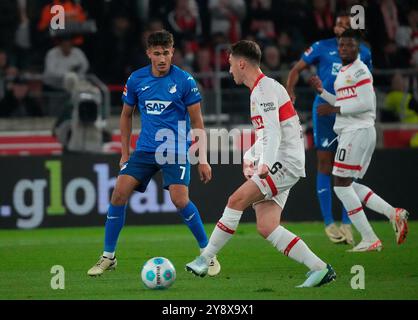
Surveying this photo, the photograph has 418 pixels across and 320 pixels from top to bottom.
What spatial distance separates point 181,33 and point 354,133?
6.71 metres

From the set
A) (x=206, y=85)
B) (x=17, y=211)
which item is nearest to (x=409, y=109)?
(x=206, y=85)

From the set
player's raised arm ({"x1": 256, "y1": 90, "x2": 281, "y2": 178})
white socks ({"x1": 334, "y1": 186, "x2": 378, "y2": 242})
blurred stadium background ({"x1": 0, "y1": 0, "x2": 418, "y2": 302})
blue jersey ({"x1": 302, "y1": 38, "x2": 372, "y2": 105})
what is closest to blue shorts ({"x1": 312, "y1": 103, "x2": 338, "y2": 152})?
blue jersey ({"x1": 302, "y1": 38, "x2": 372, "y2": 105})

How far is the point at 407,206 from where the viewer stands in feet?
49.7

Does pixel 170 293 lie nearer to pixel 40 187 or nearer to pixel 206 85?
pixel 40 187

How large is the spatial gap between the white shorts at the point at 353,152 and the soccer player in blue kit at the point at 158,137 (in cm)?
230

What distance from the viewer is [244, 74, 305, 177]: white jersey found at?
802 cm

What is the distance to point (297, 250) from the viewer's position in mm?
8102

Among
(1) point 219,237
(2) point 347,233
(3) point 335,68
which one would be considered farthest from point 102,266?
(3) point 335,68

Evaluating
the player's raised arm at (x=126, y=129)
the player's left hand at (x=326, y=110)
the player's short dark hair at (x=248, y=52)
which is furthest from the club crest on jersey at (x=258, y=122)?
the player's left hand at (x=326, y=110)

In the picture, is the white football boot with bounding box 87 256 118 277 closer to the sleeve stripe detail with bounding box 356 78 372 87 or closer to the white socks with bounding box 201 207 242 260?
the white socks with bounding box 201 207 242 260

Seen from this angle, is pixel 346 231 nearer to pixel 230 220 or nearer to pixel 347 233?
pixel 347 233

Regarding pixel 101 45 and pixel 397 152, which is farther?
pixel 101 45

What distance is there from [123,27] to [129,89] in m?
7.73

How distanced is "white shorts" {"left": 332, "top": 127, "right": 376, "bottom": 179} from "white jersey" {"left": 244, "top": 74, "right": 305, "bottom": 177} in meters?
2.91
